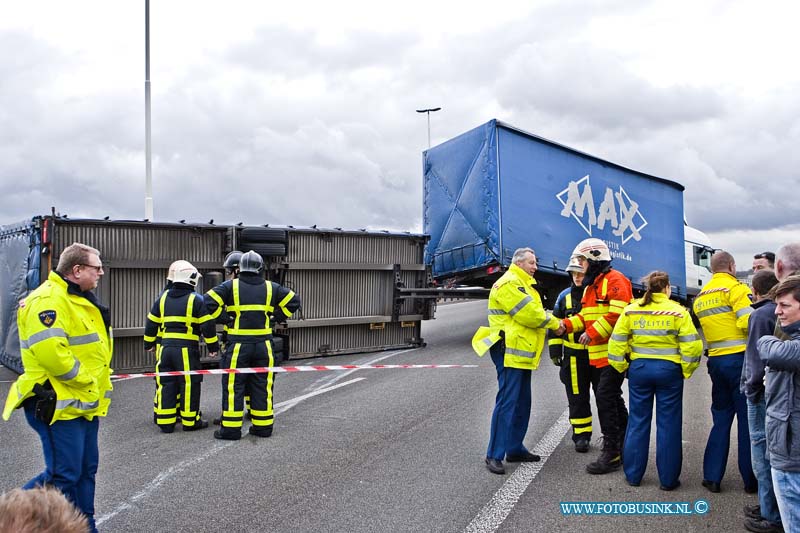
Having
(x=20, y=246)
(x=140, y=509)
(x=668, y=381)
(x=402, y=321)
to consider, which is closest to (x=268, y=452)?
(x=140, y=509)

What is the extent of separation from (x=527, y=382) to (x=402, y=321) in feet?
27.4

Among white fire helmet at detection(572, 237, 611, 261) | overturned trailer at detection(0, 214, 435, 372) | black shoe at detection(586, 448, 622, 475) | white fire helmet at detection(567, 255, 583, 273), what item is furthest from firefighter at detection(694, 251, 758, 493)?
overturned trailer at detection(0, 214, 435, 372)

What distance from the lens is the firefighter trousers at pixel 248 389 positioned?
661 centimetres

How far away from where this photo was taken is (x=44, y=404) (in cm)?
375

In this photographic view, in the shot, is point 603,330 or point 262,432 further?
Result: point 262,432

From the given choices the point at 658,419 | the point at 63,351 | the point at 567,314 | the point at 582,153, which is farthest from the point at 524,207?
the point at 63,351

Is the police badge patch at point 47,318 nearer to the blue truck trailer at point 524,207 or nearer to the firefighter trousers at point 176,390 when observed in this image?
the firefighter trousers at point 176,390

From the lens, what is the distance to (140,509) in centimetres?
466

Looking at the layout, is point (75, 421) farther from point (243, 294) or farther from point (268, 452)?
point (243, 294)

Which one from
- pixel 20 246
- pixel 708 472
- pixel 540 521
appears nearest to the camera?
pixel 540 521

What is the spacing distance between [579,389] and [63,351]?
4256 mm

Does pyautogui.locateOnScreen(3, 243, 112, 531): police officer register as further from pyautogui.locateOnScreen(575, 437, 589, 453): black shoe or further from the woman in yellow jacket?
pyautogui.locateOnScreen(575, 437, 589, 453): black shoe

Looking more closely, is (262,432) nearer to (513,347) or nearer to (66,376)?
(513,347)

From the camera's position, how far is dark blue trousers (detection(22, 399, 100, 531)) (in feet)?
12.3
